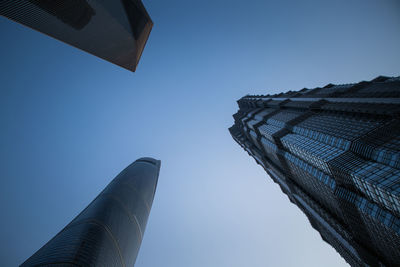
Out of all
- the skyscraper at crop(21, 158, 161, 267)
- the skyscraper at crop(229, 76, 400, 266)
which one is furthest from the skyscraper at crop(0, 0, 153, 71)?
the skyscraper at crop(229, 76, 400, 266)

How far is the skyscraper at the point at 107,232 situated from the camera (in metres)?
56.2

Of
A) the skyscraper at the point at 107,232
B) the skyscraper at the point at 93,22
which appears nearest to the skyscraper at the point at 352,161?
the skyscraper at the point at 93,22

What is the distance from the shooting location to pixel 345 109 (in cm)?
7062

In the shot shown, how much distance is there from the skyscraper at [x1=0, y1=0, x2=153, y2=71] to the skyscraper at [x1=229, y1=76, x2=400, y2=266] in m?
62.1

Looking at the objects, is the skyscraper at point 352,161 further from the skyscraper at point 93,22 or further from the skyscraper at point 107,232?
the skyscraper at point 107,232

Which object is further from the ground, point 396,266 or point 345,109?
point 345,109

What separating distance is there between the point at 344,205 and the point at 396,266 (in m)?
16.1

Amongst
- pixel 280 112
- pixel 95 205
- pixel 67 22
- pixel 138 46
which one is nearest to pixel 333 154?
pixel 280 112

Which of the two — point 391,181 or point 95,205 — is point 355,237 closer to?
point 391,181

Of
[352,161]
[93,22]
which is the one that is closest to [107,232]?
[93,22]

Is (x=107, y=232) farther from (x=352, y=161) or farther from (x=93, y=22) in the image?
(x=352, y=161)

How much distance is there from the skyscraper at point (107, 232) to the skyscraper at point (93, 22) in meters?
51.4

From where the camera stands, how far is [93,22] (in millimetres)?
53469

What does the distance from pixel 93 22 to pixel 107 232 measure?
59.8 metres
